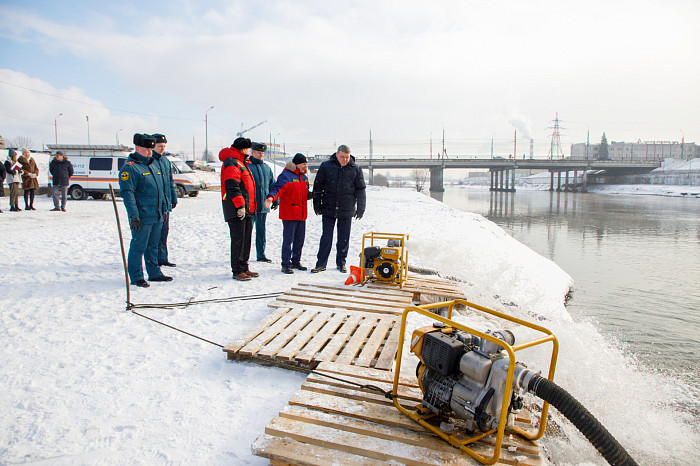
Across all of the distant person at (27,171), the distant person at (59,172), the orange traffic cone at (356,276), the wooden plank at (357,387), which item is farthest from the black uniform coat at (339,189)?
the distant person at (27,171)

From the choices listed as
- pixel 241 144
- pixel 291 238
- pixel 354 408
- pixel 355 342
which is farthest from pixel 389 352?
pixel 241 144

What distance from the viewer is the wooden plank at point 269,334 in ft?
11.8

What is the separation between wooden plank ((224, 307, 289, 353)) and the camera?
3.64m

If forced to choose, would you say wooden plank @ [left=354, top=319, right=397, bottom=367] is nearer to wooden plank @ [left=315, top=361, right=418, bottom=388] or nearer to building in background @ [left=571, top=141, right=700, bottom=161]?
wooden plank @ [left=315, top=361, right=418, bottom=388]

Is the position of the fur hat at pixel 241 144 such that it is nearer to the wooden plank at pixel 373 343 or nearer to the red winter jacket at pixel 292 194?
the red winter jacket at pixel 292 194

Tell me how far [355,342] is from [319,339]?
35 cm

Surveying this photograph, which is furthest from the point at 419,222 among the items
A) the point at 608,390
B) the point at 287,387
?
the point at 287,387

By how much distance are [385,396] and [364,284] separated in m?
3.07

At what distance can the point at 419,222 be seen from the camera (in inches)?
511

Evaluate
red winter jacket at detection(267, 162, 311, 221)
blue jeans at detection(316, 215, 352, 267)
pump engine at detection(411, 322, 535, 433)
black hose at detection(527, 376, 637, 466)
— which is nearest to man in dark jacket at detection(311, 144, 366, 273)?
blue jeans at detection(316, 215, 352, 267)

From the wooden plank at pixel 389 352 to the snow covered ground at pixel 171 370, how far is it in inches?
27.4

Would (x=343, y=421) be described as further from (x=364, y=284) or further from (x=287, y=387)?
(x=364, y=284)

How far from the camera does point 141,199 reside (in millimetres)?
5465

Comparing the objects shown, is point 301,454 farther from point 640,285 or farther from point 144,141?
point 640,285
